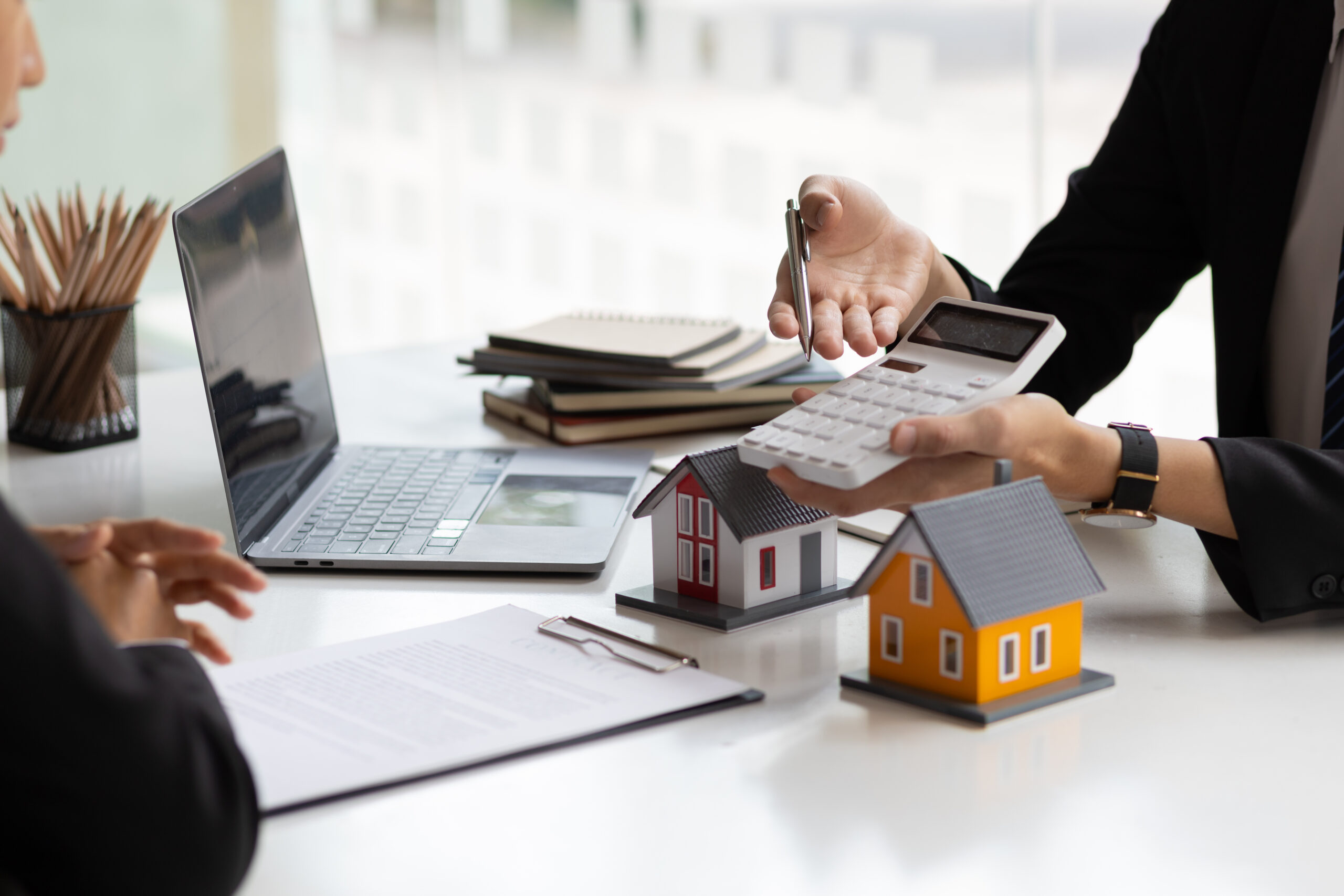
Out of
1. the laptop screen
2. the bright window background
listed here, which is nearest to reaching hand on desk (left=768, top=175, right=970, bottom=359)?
the laptop screen

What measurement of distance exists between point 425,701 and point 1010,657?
34cm

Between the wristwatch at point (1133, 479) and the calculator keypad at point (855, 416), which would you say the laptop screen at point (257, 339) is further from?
the wristwatch at point (1133, 479)

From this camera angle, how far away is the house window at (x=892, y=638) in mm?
769

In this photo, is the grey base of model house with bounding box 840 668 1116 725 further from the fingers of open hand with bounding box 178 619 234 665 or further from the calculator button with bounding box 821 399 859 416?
the fingers of open hand with bounding box 178 619 234 665

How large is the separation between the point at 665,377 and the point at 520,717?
0.75m

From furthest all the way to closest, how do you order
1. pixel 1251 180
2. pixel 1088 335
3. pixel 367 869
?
1. pixel 1088 335
2. pixel 1251 180
3. pixel 367 869

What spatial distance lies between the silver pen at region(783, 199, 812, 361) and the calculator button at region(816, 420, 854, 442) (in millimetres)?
152

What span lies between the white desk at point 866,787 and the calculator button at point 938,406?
16 centimetres

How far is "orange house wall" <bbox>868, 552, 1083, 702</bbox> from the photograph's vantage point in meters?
0.73

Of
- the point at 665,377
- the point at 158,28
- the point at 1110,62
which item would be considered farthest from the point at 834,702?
the point at 158,28

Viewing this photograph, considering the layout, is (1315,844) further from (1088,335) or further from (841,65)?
(841,65)

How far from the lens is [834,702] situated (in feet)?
2.52

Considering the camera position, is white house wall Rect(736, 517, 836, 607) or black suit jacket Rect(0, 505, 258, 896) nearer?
black suit jacket Rect(0, 505, 258, 896)

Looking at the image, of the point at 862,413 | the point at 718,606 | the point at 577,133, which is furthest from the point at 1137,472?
the point at 577,133
